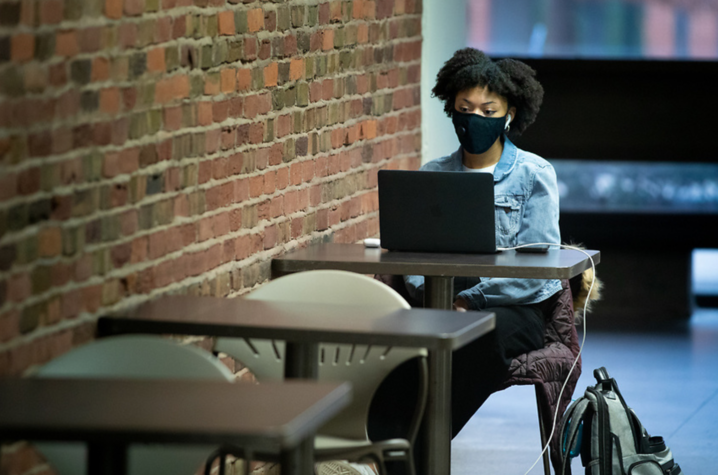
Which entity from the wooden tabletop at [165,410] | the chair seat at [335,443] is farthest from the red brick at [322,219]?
the wooden tabletop at [165,410]

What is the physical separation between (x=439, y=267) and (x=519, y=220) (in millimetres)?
512

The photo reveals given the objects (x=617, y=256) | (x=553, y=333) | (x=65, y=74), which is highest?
(x=65, y=74)

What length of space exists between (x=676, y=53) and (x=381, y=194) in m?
3.92

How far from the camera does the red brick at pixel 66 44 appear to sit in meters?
2.28

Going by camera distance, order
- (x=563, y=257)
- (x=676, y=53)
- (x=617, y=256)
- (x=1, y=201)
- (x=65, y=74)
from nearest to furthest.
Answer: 1. (x=1, y=201)
2. (x=65, y=74)
3. (x=563, y=257)
4. (x=676, y=53)
5. (x=617, y=256)

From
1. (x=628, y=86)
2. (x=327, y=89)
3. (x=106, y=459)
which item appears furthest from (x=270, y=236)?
(x=628, y=86)

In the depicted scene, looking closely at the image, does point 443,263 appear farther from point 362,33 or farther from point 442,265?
point 362,33

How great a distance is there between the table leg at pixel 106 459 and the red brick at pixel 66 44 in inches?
35.9

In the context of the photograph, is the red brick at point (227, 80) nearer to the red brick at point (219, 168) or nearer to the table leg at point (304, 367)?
the red brick at point (219, 168)

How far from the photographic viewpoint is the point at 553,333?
11.0 ft

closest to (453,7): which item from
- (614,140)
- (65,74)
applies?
(614,140)

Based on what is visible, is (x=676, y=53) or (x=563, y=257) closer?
(x=563, y=257)

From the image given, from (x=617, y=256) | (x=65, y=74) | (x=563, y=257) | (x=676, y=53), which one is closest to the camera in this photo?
(x=65, y=74)

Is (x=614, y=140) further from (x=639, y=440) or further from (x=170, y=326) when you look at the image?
(x=170, y=326)
